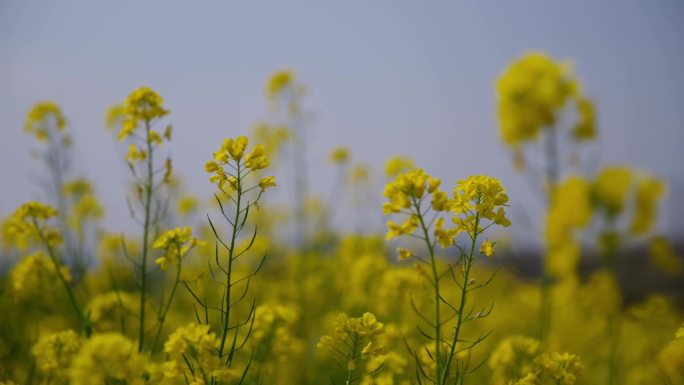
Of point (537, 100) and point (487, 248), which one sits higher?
point (537, 100)

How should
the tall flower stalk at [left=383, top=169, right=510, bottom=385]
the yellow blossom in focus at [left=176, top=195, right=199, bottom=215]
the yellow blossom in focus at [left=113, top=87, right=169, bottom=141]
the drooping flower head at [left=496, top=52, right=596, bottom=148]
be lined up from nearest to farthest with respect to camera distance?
the tall flower stalk at [left=383, top=169, right=510, bottom=385] → the yellow blossom in focus at [left=113, top=87, right=169, bottom=141] → the drooping flower head at [left=496, top=52, right=596, bottom=148] → the yellow blossom in focus at [left=176, top=195, right=199, bottom=215]

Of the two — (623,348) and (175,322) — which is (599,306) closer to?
(623,348)

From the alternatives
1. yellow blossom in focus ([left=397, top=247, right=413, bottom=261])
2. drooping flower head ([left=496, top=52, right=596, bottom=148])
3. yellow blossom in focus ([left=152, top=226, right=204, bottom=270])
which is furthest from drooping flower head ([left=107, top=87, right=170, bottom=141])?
drooping flower head ([left=496, top=52, right=596, bottom=148])

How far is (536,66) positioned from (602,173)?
1554 mm

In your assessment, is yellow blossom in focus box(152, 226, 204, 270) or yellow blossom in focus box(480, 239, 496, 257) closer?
yellow blossom in focus box(480, 239, 496, 257)

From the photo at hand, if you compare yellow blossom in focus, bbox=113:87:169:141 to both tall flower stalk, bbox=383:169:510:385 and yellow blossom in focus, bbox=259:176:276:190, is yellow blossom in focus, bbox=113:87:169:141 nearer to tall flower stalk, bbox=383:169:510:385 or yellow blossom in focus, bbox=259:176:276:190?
yellow blossom in focus, bbox=259:176:276:190

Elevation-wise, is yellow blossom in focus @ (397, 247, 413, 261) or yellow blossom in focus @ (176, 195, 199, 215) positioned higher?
yellow blossom in focus @ (176, 195, 199, 215)

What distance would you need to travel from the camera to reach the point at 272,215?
7023 millimetres

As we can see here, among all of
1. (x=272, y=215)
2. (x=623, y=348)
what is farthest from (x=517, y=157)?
(x=272, y=215)

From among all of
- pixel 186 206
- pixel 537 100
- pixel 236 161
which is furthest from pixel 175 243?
pixel 186 206

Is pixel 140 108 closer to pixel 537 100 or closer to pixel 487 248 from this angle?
pixel 487 248

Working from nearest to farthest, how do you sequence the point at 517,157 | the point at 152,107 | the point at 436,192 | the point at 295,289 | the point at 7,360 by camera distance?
the point at 436,192
the point at 152,107
the point at 7,360
the point at 517,157
the point at 295,289

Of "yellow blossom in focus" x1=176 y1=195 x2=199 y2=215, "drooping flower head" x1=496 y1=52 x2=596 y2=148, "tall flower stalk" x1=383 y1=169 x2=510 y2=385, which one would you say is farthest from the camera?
"yellow blossom in focus" x1=176 y1=195 x2=199 y2=215

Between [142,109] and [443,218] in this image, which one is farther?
[142,109]
